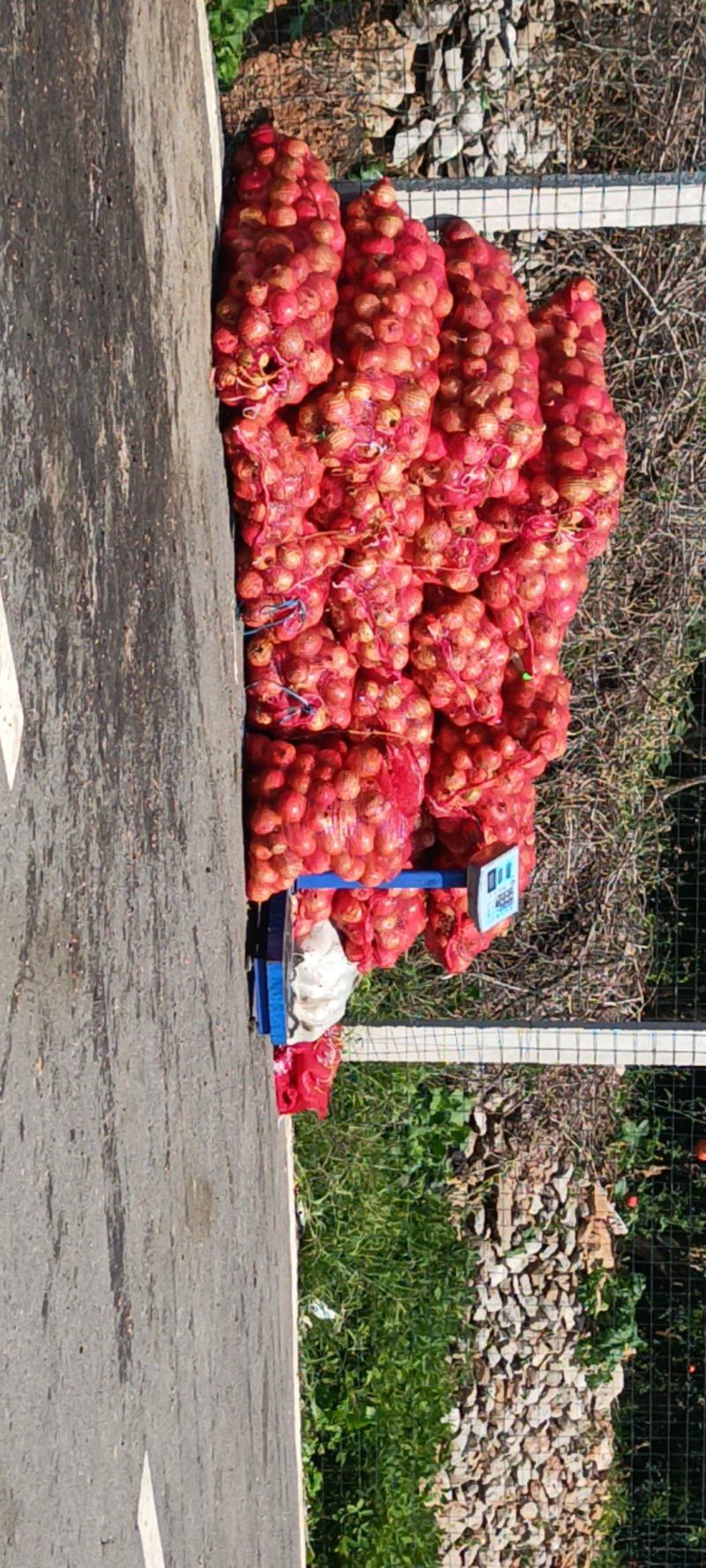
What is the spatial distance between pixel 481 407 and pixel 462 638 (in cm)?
59

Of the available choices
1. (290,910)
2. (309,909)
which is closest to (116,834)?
(290,910)

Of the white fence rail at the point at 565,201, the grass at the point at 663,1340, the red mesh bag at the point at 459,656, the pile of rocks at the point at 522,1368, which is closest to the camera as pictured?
the red mesh bag at the point at 459,656

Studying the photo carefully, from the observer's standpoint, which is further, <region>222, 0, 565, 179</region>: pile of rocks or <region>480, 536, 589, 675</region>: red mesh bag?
<region>222, 0, 565, 179</region>: pile of rocks

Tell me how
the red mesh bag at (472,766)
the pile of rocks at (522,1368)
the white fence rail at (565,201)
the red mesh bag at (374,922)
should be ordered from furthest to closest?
1. the pile of rocks at (522,1368)
2. the white fence rail at (565,201)
3. the red mesh bag at (374,922)
4. the red mesh bag at (472,766)

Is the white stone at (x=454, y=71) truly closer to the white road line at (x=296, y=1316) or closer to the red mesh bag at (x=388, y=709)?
the red mesh bag at (x=388, y=709)

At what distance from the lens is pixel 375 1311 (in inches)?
232

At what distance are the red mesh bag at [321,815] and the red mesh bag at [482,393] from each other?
0.71 m

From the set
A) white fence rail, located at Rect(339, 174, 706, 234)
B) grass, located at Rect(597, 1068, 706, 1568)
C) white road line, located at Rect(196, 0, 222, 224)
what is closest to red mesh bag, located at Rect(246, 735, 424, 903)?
white road line, located at Rect(196, 0, 222, 224)

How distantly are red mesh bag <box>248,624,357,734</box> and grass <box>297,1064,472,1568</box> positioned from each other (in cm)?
215

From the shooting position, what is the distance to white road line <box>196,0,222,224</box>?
369 cm

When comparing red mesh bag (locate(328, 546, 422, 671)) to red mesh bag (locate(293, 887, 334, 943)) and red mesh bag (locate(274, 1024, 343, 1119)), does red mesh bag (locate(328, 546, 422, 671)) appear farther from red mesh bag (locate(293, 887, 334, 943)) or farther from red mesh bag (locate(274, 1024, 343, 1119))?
red mesh bag (locate(274, 1024, 343, 1119))

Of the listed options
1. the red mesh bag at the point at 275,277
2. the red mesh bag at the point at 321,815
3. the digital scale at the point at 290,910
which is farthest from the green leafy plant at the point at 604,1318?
the red mesh bag at the point at 275,277

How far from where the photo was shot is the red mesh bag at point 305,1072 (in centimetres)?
459

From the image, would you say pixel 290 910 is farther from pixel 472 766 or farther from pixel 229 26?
pixel 229 26
